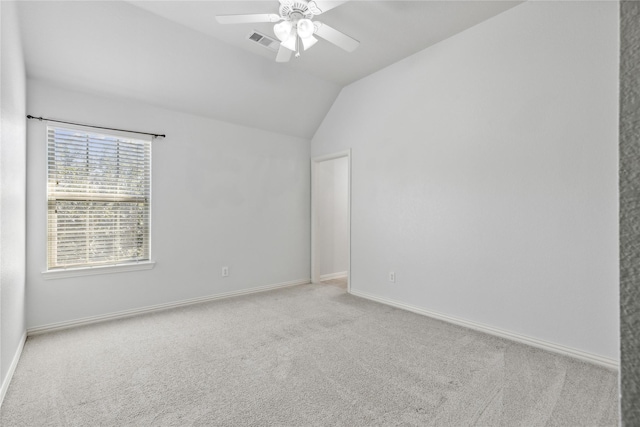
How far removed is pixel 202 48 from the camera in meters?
3.26

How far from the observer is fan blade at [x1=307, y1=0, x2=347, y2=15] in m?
2.12

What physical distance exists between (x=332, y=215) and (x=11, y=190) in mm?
4050

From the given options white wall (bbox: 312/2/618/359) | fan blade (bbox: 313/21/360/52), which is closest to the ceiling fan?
fan blade (bbox: 313/21/360/52)

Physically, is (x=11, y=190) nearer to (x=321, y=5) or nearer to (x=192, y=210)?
(x=192, y=210)

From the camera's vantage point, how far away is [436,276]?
3426 mm

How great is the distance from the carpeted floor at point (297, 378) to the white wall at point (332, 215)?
2.19 m

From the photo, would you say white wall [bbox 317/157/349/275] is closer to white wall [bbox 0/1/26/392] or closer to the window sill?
the window sill

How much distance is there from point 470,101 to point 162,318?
3.92 metres

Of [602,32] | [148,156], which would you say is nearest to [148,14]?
[148,156]

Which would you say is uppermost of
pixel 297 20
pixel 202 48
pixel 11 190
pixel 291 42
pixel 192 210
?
pixel 202 48

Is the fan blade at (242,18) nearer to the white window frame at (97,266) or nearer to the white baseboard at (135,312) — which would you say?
the white window frame at (97,266)

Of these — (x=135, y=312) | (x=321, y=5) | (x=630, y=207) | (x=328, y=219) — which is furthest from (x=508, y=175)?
(x=135, y=312)

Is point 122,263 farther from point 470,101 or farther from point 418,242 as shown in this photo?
point 470,101

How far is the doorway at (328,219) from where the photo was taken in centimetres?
512
